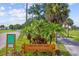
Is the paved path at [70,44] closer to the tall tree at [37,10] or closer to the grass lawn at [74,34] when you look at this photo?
the grass lawn at [74,34]

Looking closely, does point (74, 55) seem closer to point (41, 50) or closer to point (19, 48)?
point (41, 50)

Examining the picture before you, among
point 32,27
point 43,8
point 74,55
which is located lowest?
point 74,55

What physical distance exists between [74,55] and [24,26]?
308 mm

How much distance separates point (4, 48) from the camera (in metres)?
0.97

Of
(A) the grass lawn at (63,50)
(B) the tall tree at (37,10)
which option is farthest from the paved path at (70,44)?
(B) the tall tree at (37,10)

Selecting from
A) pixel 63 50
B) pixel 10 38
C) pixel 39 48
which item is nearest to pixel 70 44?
pixel 63 50

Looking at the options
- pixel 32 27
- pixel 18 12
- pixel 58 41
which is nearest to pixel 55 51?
pixel 58 41

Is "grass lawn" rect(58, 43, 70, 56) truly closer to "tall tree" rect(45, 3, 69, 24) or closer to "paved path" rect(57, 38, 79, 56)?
"paved path" rect(57, 38, 79, 56)

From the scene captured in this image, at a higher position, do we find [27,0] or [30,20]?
[27,0]

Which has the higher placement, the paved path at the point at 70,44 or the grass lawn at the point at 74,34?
the grass lawn at the point at 74,34

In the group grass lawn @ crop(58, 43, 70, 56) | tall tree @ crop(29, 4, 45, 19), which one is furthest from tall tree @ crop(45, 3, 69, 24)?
grass lawn @ crop(58, 43, 70, 56)

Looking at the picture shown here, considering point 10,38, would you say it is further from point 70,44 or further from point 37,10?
point 70,44

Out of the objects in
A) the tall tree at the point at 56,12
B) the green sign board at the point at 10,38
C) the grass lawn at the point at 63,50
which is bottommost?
the grass lawn at the point at 63,50

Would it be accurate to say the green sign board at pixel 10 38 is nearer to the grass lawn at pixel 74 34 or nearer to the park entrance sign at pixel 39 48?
the park entrance sign at pixel 39 48
